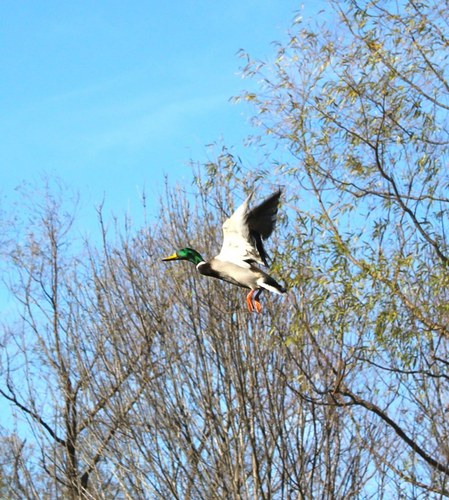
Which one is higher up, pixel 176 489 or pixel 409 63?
pixel 409 63

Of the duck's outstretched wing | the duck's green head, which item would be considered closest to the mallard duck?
the duck's outstretched wing

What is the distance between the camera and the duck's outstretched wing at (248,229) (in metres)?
5.59

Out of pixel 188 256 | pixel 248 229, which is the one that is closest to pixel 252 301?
pixel 248 229

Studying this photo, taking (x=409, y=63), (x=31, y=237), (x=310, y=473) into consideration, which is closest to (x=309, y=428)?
(x=310, y=473)

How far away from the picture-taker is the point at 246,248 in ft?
18.3

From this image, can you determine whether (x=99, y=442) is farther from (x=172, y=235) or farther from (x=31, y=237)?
(x=31, y=237)

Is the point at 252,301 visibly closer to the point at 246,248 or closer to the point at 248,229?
the point at 246,248

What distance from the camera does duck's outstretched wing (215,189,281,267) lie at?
5.59 meters

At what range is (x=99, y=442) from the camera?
10031 mm

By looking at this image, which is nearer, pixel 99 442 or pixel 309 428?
pixel 309 428

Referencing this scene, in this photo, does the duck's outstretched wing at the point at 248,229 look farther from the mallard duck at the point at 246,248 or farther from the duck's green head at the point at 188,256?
the duck's green head at the point at 188,256

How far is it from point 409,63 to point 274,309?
8.25 ft

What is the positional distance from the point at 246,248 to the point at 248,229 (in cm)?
14

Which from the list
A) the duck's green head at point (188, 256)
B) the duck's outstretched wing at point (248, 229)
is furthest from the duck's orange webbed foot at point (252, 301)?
the duck's green head at point (188, 256)
